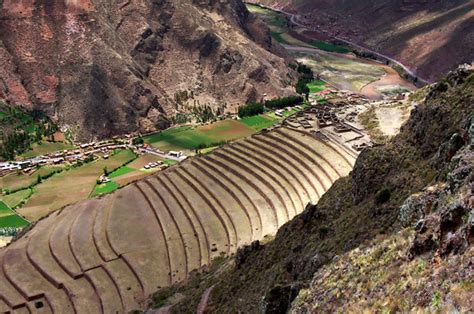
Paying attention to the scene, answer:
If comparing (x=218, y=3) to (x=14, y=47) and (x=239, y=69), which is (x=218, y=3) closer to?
(x=239, y=69)

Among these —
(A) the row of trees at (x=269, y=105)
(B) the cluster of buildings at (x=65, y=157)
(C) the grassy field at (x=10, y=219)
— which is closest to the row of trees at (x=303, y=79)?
(A) the row of trees at (x=269, y=105)

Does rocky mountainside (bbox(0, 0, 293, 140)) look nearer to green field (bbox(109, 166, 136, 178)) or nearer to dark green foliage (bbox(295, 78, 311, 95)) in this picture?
dark green foliage (bbox(295, 78, 311, 95))

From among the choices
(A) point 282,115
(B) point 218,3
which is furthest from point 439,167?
(B) point 218,3

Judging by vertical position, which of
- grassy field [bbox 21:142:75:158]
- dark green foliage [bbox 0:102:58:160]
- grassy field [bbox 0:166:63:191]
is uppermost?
dark green foliage [bbox 0:102:58:160]

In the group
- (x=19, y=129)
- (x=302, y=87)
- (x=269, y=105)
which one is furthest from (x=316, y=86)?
(x=19, y=129)

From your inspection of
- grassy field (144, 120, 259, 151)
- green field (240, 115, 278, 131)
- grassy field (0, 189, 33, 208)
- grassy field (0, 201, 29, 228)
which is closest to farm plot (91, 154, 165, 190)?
grassy field (144, 120, 259, 151)

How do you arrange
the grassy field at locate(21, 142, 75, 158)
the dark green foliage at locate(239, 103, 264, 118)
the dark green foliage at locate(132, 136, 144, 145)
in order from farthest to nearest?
the dark green foliage at locate(239, 103, 264, 118)
the dark green foliage at locate(132, 136, 144, 145)
the grassy field at locate(21, 142, 75, 158)
